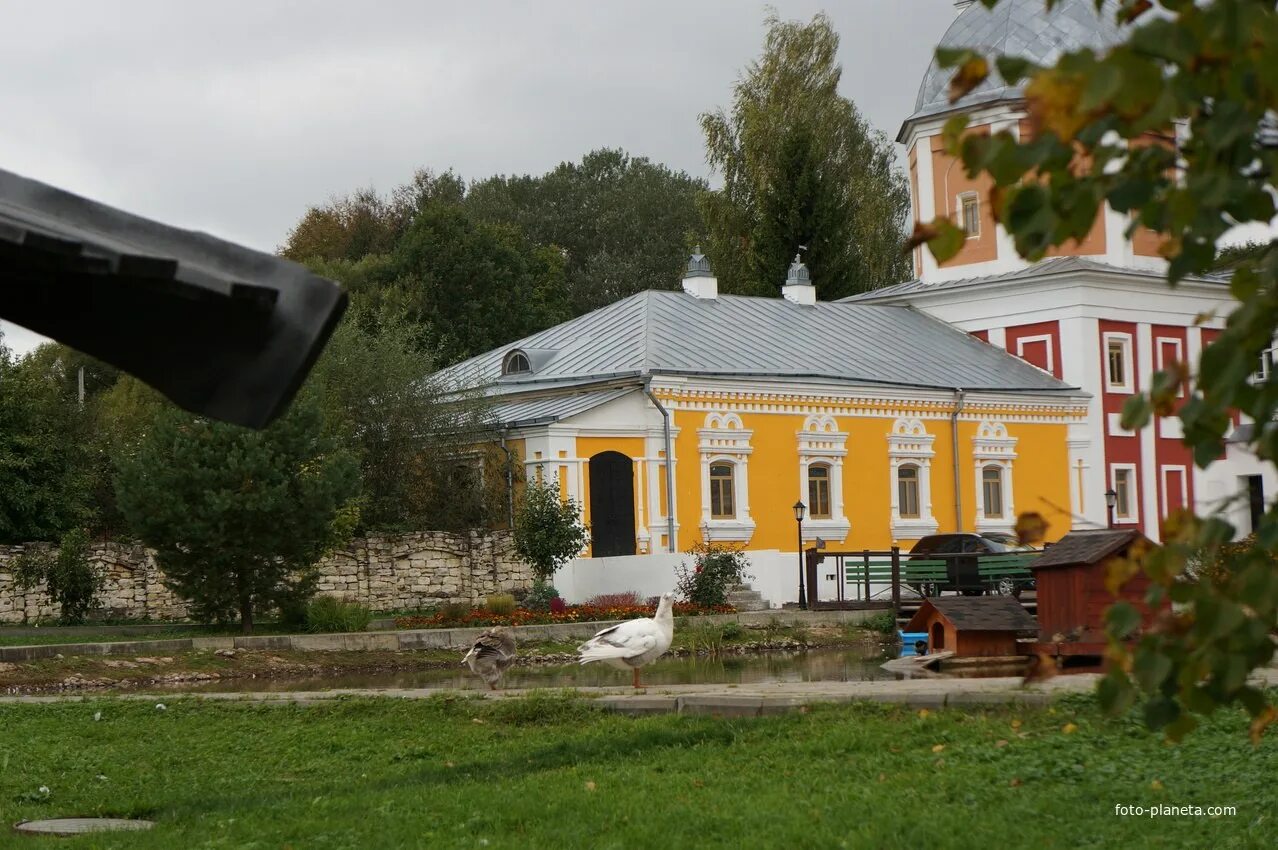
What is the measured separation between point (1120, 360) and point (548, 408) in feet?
57.3

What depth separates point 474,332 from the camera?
58.7 meters

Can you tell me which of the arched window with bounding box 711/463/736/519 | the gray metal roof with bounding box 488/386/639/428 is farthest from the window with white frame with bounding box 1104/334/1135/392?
the gray metal roof with bounding box 488/386/639/428

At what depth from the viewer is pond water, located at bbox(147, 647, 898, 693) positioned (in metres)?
18.3

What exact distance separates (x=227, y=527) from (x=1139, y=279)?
2674 cm

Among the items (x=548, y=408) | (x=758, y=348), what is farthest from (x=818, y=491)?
(x=548, y=408)

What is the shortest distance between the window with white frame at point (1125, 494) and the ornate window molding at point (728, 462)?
41.7ft

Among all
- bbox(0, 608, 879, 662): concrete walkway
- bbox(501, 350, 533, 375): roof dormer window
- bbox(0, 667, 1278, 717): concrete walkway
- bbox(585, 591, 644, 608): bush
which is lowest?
bbox(0, 608, 879, 662): concrete walkway

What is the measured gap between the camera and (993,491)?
1559 inches

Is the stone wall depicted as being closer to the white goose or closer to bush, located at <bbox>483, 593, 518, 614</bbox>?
bush, located at <bbox>483, 593, 518, 614</bbox>

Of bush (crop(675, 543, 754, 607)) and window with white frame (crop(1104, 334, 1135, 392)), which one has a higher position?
window with white frame (crop(1104, 334, 1135, 392))

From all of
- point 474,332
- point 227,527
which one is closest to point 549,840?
point 227,527

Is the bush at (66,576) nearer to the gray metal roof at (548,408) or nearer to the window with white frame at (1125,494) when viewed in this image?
the gray metal roof at (548,408)

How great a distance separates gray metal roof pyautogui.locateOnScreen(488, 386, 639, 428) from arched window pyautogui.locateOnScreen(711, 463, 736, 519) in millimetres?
2791

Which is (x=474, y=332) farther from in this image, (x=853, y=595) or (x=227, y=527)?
(x=227, y=527)
